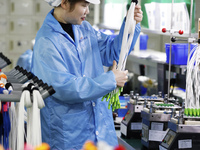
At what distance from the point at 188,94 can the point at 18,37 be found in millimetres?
6108

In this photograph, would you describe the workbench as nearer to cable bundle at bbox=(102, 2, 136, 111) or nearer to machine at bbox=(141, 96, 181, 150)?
machine at bbox=(141, 96, 181, 150)

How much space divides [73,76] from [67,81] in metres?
0.05

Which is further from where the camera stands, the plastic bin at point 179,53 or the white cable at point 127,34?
the plastic bin at point 179,53

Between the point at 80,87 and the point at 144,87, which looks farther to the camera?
the point at 144,87

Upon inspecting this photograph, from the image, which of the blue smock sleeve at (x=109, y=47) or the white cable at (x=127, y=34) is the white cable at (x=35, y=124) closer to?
the white cable at (x=127, y=34)

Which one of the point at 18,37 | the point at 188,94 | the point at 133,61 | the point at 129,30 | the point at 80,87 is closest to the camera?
the point at 80,87

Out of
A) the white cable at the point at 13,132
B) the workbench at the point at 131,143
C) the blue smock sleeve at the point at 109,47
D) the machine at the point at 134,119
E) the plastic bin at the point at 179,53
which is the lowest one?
the workbench at the point at 131,143

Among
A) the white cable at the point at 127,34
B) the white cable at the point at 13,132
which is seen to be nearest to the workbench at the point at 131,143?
the white cable at the point at 127,34

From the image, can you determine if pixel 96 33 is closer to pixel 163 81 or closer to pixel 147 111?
pixel 147 111

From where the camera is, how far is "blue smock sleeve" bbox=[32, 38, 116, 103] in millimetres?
2189

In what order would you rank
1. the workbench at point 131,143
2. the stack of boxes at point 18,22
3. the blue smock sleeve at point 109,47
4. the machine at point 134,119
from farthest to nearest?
the stack of boxes at point 18,22
the machine at point 134,119
the workbench at point 131,143
the blue smock sleeve at point 109,47

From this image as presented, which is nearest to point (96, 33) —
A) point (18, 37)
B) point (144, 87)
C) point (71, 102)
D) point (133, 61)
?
point (71, 102)

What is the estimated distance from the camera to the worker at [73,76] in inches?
87.0

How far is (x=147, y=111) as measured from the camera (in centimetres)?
275
